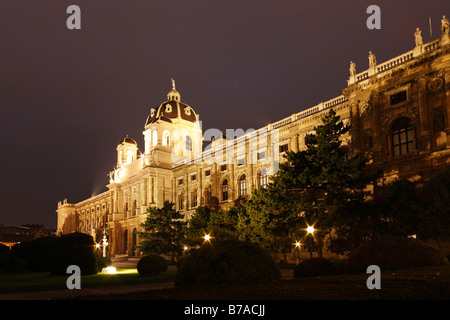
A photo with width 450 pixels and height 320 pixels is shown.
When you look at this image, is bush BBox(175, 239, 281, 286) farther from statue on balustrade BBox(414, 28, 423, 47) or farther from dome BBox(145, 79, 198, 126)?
dome BBox(145, 79, 198, 126)

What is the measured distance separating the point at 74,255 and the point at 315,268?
19453 mm

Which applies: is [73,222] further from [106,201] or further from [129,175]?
[129,175]

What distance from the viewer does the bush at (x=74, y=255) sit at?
29672 mm

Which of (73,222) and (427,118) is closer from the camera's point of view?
(427,118)

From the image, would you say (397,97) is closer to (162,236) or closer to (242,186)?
(242,186)

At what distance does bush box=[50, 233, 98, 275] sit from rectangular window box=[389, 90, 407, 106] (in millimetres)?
28563

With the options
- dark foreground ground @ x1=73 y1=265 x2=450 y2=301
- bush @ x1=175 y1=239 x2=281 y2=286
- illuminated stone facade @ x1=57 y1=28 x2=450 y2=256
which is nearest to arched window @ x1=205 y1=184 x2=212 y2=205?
illuminated stone facade @ x1=57 y1=28 x2=450 y2=256

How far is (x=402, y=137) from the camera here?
112 ft

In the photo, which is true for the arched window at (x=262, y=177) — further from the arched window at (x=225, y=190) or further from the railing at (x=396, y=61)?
the railing at (x=396, y=61)

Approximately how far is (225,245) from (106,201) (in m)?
85.1

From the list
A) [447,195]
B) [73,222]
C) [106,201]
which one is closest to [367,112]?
[447,195]

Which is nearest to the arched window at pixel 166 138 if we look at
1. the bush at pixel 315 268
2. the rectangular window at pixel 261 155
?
the rectangular window at pixel 261 155

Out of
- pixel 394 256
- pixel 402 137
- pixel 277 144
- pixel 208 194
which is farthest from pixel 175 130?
pixel 394 256

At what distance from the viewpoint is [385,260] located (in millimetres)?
14609
